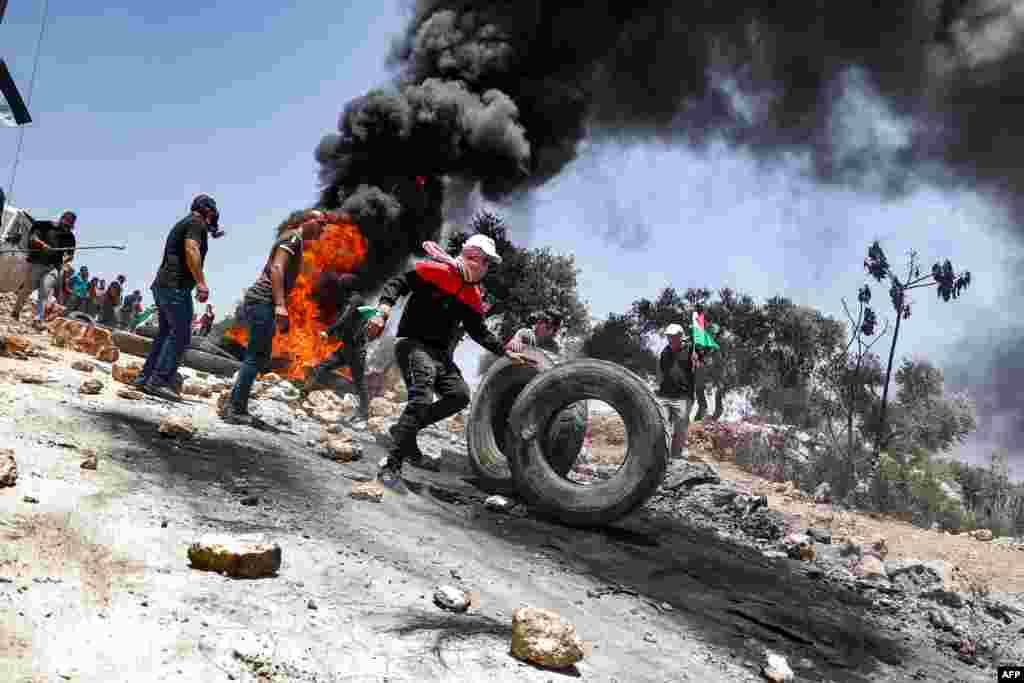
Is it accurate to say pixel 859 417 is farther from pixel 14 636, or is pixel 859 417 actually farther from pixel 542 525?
pixel 14 636

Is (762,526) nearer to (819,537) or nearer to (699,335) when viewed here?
(819,537)

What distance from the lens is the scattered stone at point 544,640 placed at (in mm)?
2395

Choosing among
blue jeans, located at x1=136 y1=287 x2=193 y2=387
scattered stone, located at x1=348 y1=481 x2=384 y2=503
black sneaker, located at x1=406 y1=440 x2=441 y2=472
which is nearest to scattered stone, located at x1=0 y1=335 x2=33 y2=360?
blue jeans, located at x1=136 y1=287 x2=193 y2=387

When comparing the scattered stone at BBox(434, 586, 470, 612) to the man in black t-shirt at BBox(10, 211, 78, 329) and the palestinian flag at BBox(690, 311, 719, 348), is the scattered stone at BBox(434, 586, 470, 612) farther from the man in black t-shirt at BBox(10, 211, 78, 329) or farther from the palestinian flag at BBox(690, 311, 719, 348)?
the man in black t-shirt at BBox(10, 211, 78, 329)

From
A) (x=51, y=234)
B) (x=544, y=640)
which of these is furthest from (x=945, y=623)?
(x=51, y=234)

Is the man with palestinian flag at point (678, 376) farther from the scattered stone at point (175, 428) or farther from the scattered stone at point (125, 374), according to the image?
the scattered stone at point (125, 374)

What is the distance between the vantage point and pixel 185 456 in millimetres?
4430

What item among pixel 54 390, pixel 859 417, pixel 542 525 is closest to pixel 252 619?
pixel 542 525

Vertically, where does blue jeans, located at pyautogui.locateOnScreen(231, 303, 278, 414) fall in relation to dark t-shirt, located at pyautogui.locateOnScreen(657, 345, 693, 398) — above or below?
below

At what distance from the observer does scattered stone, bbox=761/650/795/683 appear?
297 centimetres

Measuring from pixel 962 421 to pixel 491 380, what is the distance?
1384 inches

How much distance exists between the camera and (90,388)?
5723 mm

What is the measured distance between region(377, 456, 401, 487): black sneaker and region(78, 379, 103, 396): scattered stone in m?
2.68

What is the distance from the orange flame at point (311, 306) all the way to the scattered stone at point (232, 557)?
315 inches
